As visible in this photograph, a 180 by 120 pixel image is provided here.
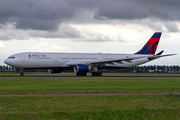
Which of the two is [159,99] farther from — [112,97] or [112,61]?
[112,61]

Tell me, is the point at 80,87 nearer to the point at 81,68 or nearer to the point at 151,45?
the point at 81,68

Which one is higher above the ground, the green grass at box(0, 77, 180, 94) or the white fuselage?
the white fuselage

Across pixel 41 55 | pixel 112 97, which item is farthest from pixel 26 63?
pixel 112 97

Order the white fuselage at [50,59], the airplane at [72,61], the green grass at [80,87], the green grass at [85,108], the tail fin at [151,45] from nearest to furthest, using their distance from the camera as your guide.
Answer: the green grass at [85,108] < the green grass at [80,87] < the white fuselage at [50,59] < the airplane at [72,61] < the tail fin at [151,45]

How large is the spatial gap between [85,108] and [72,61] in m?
41.2

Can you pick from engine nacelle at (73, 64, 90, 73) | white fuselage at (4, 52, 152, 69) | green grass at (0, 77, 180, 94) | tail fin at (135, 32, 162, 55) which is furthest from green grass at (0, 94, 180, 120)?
tail fin at (135, 32, 162, 55)

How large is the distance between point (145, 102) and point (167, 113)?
9.92 feet

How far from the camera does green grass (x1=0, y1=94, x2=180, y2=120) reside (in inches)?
563

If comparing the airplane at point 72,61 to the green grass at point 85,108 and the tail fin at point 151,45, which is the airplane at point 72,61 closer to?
the tail fin at point 151,45

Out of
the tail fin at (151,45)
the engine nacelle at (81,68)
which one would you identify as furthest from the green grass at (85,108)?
the tail fin at (151,45)

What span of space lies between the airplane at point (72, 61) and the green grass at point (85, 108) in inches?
1349

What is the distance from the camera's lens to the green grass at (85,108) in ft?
46.9

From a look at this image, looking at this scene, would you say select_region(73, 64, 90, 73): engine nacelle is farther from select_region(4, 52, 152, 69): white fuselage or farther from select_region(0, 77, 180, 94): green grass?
select_region(0, 77, 180, 94): green grass

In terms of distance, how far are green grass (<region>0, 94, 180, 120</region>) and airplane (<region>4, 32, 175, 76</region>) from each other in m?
34.3
